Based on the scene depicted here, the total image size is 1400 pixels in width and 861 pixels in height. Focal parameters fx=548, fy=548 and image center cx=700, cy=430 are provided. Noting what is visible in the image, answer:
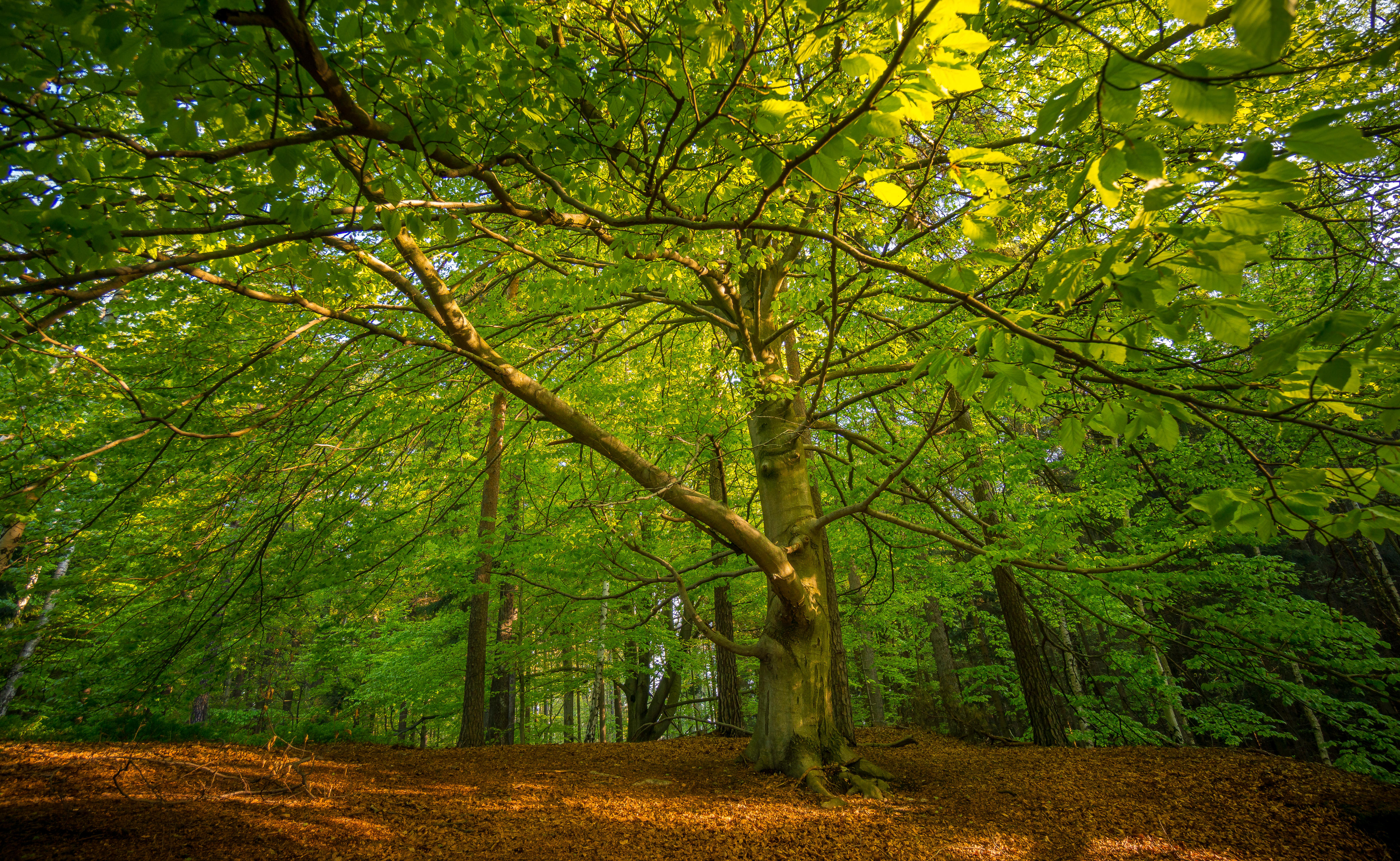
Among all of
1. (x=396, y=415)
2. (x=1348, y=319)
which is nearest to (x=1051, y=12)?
(x=1348, y=319)

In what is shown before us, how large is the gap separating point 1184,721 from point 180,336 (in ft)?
62.4

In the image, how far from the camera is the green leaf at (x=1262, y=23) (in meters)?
0.89

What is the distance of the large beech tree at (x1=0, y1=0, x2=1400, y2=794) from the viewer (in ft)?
4.32

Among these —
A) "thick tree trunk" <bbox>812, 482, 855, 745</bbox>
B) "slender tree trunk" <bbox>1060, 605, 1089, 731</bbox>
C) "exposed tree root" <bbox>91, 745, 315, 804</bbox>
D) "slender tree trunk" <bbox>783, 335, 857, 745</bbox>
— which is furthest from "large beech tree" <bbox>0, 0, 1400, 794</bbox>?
"slender tree trunk" <bbox>1060, 605, 1089, 731</bbox>

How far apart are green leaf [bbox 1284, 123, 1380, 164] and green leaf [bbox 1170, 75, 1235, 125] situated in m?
0.14

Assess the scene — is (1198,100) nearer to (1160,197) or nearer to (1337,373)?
(1160,197)

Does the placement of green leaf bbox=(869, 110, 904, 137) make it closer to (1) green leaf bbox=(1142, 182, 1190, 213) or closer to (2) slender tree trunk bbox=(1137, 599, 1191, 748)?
(1) green leaf bbox=(1142, 182, 1190, 213)

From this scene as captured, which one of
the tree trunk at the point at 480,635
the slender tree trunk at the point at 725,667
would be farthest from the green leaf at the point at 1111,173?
the tree trunk at the point at 480,635

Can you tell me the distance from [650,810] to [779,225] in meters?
3.66

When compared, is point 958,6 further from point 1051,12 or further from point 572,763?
point 572,763

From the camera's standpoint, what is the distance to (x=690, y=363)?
307 inches

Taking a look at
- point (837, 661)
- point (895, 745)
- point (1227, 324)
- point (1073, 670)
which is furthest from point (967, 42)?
point (1073, 670)

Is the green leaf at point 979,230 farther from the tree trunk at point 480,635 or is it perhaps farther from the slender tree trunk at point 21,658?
the slender tree trunk at point 21,658

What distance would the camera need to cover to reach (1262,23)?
91cm
